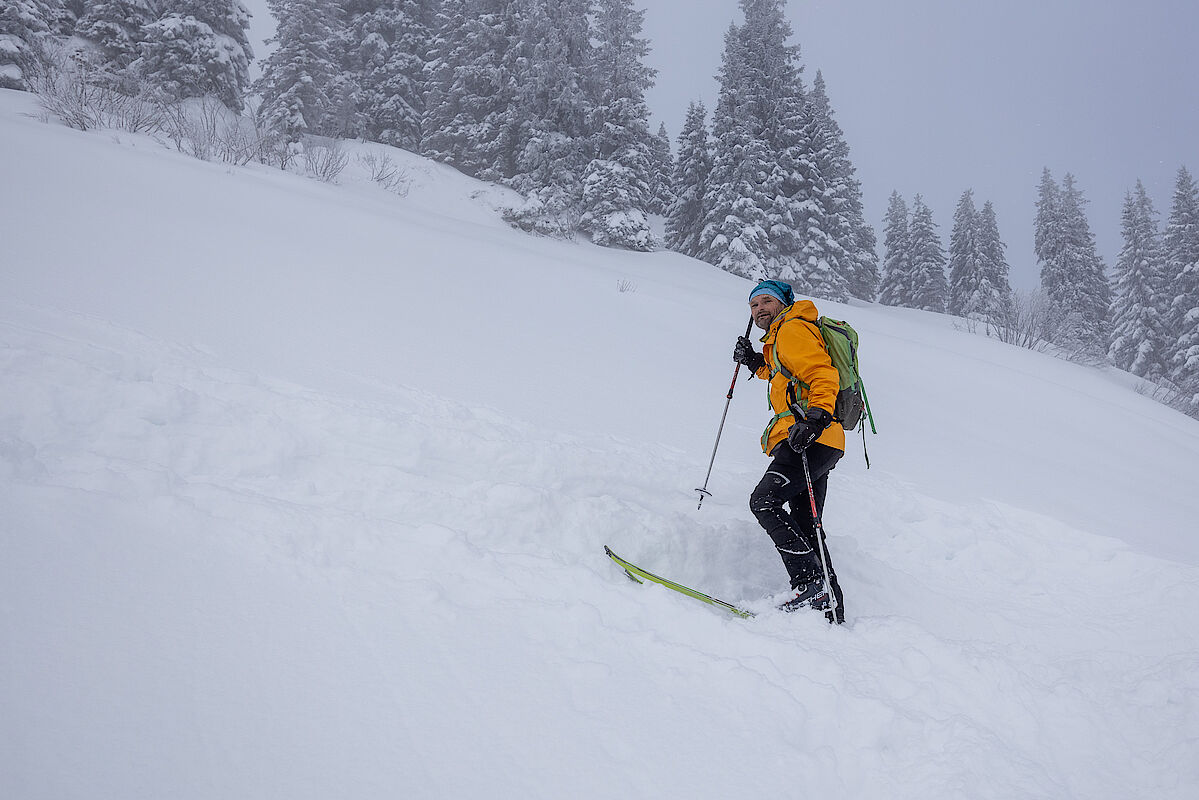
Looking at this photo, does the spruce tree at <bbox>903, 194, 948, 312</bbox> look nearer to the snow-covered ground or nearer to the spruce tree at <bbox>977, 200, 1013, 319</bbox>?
the spruce tree at <bbox>977, 200, 1013, 319</bbox>

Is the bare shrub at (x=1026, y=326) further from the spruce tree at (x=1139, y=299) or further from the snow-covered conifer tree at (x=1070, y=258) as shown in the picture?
the snow-covered conifer tree at (x=1070, y=258)

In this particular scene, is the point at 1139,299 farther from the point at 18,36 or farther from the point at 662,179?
the point at 18,36

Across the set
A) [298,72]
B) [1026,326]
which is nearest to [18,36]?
[298,72]

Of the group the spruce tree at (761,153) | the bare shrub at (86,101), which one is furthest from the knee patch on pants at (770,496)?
the spruce tree at (761,153)

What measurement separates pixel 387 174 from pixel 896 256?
35.1m

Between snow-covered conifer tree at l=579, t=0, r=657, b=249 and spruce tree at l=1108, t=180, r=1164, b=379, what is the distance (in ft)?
92.0

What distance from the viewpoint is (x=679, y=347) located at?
30.5 ft

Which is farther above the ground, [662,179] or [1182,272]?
[1182,272]

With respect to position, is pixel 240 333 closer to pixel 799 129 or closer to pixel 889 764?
pixel 889 764

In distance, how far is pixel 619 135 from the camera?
922 inches

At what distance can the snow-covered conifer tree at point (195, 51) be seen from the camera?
2044 cm

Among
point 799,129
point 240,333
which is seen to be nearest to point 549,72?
point 799,129

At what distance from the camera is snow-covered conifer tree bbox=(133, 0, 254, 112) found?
67.1 feet

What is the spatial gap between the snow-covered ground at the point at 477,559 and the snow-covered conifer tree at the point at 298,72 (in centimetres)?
1532
